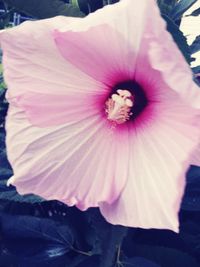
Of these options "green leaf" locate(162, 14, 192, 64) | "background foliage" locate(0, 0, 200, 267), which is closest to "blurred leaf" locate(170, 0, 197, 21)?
"background foliage" locate(0, 0, 200, 267)

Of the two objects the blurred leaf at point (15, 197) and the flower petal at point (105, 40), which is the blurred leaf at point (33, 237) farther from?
the flower petal at point (105, 40)

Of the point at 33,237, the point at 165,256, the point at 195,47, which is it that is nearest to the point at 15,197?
the point at 33,237

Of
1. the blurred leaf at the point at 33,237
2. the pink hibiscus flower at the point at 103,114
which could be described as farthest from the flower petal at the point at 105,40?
the blurred leaf at the point at 33,237

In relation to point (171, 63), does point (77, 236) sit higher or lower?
lower

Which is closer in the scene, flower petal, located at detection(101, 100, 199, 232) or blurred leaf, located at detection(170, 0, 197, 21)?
flower petal, located at detection(101, 100, 199, 232)

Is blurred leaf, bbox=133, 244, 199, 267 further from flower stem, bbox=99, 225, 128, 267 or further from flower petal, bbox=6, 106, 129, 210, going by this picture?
flower petal, bbox=6, 106, 129, 210

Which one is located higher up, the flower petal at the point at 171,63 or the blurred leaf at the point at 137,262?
the flower petal at the point at 171,63

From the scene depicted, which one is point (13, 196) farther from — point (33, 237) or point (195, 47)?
point (195, 47)
